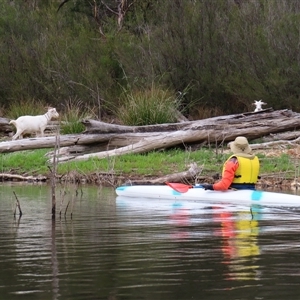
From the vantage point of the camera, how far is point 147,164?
21.7m

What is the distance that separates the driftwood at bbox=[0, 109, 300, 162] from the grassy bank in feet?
1.13

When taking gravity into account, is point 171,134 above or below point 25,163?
above

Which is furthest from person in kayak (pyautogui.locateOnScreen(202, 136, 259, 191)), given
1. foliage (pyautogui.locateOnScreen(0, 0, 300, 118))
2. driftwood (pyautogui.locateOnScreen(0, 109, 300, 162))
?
foliage (pyautogui.locateOnScreen(0, 0, 300, 118))

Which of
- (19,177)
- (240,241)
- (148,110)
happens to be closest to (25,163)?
(19,177)

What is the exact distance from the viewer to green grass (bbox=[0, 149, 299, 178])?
21.0 m

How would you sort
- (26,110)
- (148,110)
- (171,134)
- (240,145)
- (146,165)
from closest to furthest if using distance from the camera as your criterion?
(240,145) < (146,165) < (171,134) < (148,110) < (26,110)

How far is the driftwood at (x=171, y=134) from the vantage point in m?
22.9

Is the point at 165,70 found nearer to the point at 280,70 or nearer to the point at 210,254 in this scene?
the point at 280,70

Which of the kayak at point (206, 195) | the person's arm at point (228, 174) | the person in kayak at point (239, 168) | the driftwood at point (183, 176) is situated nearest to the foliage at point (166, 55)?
the driftwood at point (183, 176)

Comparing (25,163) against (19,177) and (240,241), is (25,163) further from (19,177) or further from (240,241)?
(240,241)

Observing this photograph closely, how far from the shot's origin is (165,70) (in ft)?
102

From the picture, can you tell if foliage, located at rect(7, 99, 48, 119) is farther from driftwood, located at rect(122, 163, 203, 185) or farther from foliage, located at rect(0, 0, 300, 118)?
driftwood, located at rect(122, 163, 203, 185)

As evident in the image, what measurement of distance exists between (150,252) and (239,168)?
20.7 ft

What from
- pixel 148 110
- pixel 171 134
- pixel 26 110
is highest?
pixel 26 110
